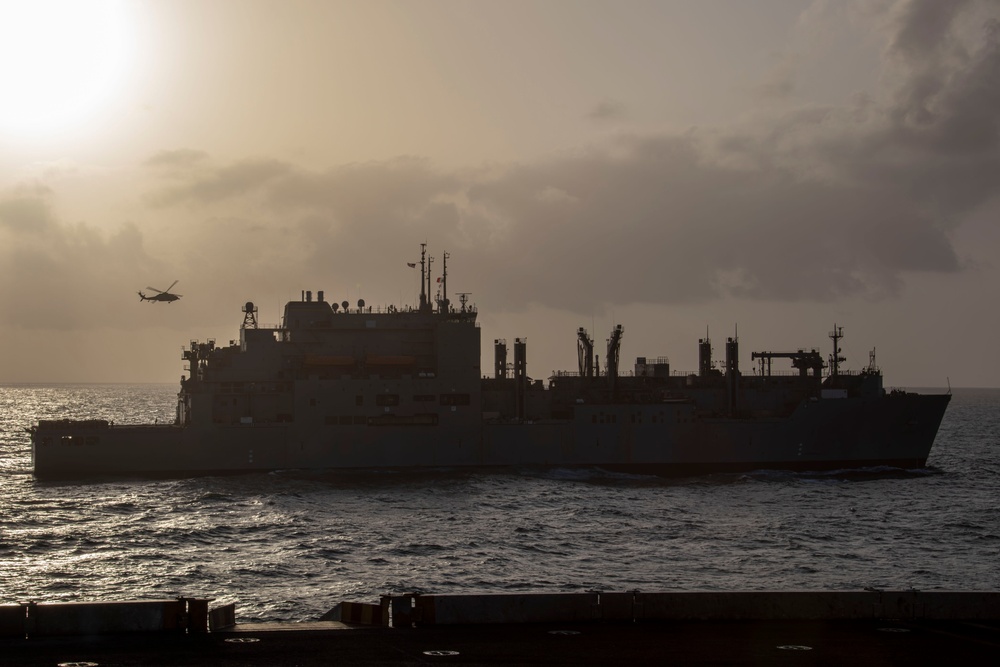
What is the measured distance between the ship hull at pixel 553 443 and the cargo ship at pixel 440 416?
6cm

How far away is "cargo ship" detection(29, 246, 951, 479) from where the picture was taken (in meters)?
43.2

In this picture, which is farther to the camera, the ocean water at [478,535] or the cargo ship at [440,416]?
the cargo ship at [440,416]

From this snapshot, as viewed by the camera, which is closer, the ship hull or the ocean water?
the ocean water

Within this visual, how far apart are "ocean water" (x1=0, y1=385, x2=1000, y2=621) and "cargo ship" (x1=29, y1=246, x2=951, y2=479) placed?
1.23 m

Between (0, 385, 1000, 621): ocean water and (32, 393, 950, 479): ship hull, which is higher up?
(32, 393, 950, 479): ship hull

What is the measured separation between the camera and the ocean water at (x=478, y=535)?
76.3 feet

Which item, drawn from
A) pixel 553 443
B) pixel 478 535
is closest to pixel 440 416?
pixel 553 443

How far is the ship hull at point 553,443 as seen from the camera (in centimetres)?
4303

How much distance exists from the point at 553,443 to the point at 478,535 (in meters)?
15.1

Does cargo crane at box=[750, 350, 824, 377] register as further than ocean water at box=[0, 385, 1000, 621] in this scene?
Yes

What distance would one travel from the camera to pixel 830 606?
1409cm

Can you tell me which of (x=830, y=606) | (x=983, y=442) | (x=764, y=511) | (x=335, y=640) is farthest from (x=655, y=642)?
(x=983, y=442)

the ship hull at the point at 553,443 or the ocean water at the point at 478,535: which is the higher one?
the ship hull at the point at 553,443

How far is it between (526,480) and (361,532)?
43.2ft
